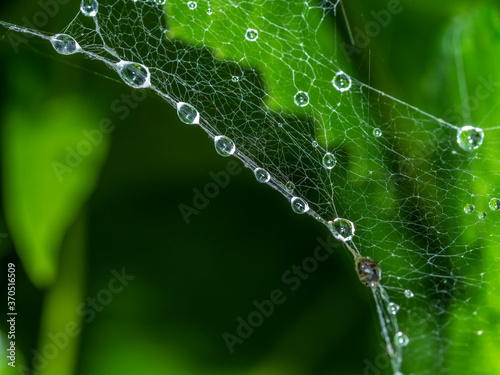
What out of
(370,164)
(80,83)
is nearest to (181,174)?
(80,83)

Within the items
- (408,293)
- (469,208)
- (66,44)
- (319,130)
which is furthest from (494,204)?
(66,44)

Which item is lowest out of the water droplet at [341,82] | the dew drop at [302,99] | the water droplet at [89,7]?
the water droplet at [89,7]

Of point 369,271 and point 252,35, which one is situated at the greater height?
point 252,35

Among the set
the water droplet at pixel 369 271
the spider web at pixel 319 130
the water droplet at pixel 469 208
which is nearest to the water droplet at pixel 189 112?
the spider web at pixel 319 130

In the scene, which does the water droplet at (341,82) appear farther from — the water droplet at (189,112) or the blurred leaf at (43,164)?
the blurred leaf at (43,164)

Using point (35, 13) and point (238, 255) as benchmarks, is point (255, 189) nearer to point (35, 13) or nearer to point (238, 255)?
point (238, 255)

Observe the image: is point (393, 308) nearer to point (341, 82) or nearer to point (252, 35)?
point (341, 82)

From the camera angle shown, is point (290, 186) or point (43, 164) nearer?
point (290, 186)
